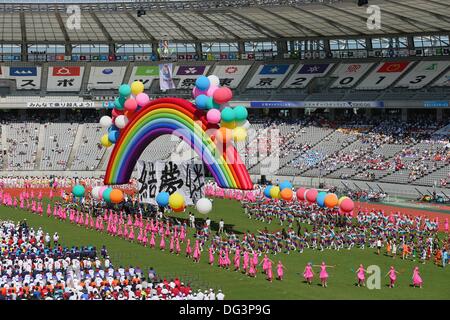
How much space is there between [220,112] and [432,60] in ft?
124

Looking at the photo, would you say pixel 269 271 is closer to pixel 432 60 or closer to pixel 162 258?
pixel 162 258

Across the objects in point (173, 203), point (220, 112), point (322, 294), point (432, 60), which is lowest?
point (322, 294)

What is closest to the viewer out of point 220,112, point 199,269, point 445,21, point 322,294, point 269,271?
point 322,294

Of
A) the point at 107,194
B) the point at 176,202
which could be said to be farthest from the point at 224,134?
the point at 107,194

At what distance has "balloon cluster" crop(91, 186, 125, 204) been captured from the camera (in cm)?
3812

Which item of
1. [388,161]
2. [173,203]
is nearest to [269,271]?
[173,203]

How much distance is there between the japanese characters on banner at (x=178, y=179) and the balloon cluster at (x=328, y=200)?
5707mm

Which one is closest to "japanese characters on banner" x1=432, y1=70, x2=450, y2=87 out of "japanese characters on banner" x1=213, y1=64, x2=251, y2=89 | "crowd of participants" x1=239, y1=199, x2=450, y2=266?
"japanese characters on banner" x1=213, y1=64, x2=251, y2=89

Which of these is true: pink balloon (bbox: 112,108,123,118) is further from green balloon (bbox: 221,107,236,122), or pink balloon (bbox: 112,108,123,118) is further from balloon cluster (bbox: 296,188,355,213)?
balloon cluster (bbox: 296,188,355,213)

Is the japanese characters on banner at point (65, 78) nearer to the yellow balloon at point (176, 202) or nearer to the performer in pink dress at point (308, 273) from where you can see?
the yellow balloon at point (176, 202)

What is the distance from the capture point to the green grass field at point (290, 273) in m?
23.3

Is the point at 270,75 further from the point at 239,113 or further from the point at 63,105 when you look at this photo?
the point at 239,113

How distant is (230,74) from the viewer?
70625 millimetres

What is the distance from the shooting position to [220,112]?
107 feet
